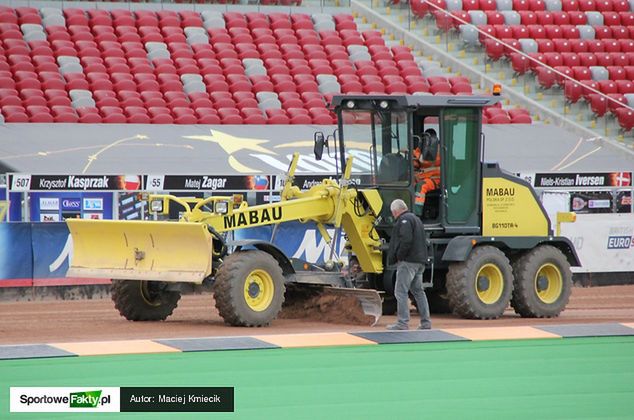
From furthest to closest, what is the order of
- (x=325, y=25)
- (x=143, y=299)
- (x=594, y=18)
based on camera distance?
(x=594, y=18)
(x=325, y=25)
(x=143, y=299)

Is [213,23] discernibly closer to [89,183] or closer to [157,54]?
[157,54]

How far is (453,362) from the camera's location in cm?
1345

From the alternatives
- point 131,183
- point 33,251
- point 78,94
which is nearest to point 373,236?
point 33,251

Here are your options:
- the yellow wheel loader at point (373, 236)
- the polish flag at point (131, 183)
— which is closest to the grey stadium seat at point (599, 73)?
the polish flag at point (131, 183)

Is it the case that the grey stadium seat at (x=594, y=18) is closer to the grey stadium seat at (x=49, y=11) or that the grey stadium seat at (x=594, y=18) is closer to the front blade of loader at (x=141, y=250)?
the grey stadium seat at (x=49, y=11)

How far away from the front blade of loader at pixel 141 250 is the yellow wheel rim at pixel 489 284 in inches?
157

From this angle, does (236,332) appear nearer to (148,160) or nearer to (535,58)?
(148,160)

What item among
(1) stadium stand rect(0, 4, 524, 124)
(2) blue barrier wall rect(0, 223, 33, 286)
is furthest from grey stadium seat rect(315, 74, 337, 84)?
(2) blue barrier wall rect(0, 223, 33, 286)

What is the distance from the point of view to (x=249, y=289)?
1678 centimetres

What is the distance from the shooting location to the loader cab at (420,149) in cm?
A: 1823

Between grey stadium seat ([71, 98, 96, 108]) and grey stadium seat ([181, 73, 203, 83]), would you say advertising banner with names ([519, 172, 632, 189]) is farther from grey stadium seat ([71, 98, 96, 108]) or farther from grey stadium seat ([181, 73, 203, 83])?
grey stadium seat ([71, 98, 96, 108])

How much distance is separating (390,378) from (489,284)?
21.3 ft

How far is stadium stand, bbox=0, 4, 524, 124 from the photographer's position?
94.9 feet
